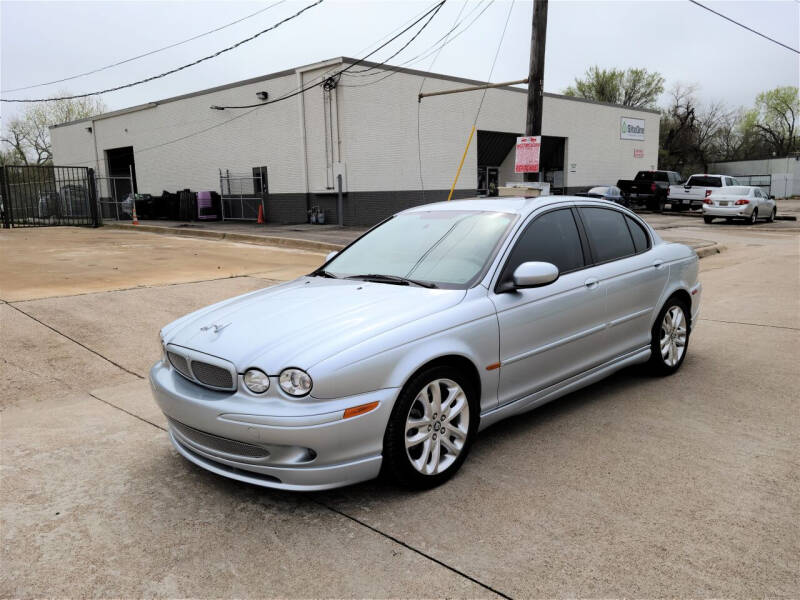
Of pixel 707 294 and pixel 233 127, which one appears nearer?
pixel 707 294

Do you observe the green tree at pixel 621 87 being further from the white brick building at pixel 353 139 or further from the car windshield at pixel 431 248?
the car windshield at pixel 431 248

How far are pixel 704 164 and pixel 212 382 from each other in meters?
60.8

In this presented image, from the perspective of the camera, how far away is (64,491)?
11.3 feet

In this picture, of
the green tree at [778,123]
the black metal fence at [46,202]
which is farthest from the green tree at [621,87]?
the black metal fence at [46,202]

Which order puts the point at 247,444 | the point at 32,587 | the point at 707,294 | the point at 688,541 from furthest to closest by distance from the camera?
the point at 707,294 → the point at 247,444 → the point at 688,541 → the point at 32,587

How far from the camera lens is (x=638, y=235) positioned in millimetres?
5250

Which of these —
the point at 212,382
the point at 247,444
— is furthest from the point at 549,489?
the point at 212,382

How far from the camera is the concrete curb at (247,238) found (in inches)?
607

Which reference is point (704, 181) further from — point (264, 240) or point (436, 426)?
point (436, 426)

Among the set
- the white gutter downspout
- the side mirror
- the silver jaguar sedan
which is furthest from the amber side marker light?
the white gutter downspout

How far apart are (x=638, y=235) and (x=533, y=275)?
76.8 inches

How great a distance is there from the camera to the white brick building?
2244 cm

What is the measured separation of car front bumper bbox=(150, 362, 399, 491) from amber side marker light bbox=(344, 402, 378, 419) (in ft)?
0.05

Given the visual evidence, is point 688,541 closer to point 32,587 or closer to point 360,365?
point 360,365
